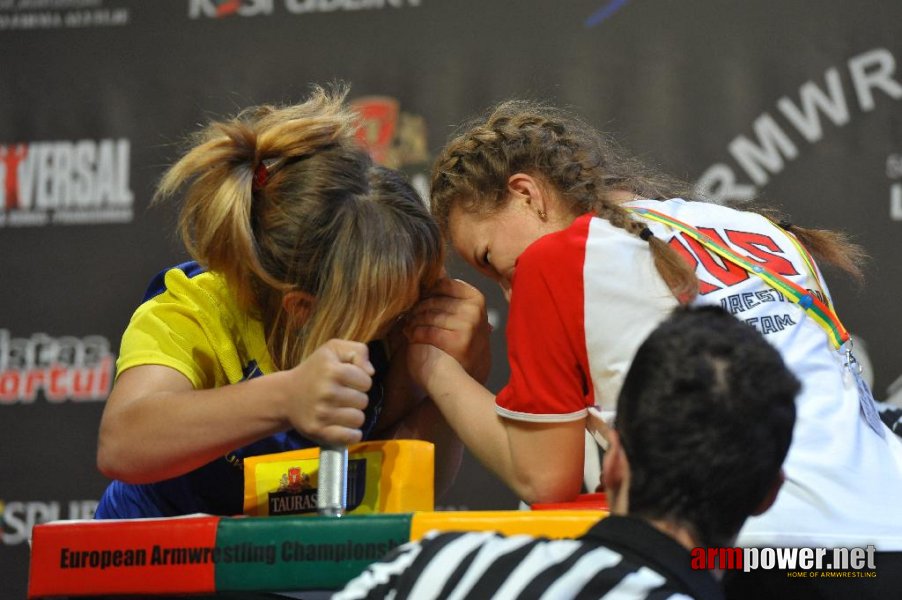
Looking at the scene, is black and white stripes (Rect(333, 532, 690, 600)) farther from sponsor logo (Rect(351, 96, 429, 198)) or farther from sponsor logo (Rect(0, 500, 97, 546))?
sponsor logo (Rect(0, 500, 97, 546))

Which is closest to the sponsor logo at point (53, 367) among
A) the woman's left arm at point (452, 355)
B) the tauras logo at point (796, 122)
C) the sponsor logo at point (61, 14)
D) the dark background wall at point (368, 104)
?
the dark background wall at point (368, 104)

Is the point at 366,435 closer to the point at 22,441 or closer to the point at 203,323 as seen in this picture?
the point at 203,323

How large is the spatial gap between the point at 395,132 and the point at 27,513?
1370 mm

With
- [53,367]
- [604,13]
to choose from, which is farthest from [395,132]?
[53,367]

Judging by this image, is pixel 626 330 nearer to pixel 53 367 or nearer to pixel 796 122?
pixel 796 122

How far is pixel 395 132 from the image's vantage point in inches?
106

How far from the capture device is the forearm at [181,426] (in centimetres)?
119

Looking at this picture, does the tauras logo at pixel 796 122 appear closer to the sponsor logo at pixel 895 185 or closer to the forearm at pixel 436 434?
the sponsor logo at pixel 895 185

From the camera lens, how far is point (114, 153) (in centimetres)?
281

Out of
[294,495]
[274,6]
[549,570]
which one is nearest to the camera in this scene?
[549,570]

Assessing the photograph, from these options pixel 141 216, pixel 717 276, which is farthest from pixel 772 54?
pixel 141 216

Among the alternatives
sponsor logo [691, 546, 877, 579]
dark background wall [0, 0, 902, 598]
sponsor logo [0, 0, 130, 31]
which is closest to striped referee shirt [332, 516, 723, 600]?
sponsor logo [691, 546, 877, 579]

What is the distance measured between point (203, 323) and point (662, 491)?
776 millimetres

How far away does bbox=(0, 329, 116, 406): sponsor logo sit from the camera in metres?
2.72
